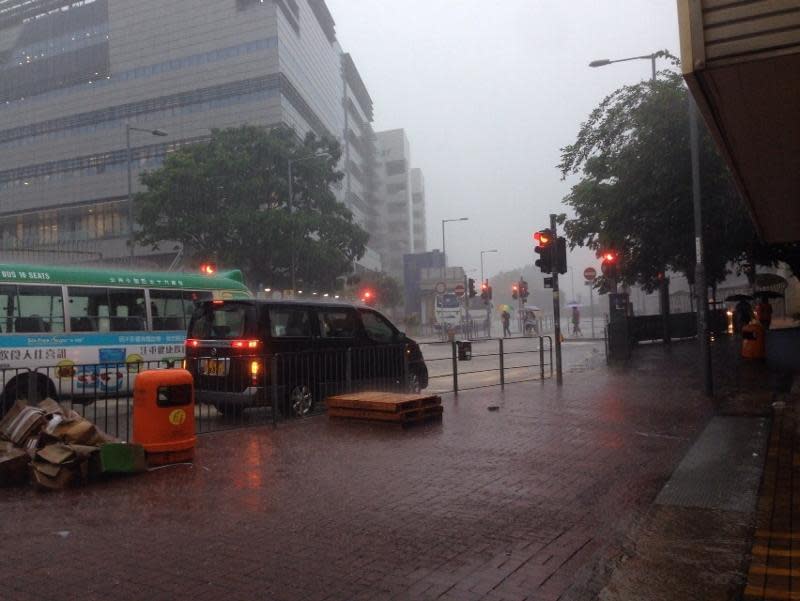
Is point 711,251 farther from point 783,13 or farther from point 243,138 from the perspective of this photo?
point 243,138

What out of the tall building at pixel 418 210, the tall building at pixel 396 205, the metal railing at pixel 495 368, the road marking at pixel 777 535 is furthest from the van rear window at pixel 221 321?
the tall building at pixel 418 210

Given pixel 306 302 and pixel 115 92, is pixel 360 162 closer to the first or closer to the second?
pixel 115 92

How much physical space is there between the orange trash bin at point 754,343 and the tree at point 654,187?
9.26 ft

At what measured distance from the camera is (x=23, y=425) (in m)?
6.99

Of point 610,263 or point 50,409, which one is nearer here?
point 50,409

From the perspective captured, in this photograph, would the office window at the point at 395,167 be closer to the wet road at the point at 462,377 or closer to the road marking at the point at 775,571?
the wet road at the point at 462,377

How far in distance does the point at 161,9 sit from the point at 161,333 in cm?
5353

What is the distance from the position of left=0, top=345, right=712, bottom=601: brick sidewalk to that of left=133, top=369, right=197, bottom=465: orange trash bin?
22 centimetres

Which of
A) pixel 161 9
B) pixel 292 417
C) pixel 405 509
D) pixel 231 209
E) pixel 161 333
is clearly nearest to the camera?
pixel 405 509

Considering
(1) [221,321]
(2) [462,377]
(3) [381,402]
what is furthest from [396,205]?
(3) [381,402]

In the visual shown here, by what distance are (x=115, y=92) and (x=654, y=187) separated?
53432 mm

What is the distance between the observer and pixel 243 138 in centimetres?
3572

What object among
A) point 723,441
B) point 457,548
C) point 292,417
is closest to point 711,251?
point 723,441

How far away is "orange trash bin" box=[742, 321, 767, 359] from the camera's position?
17.5 metres
